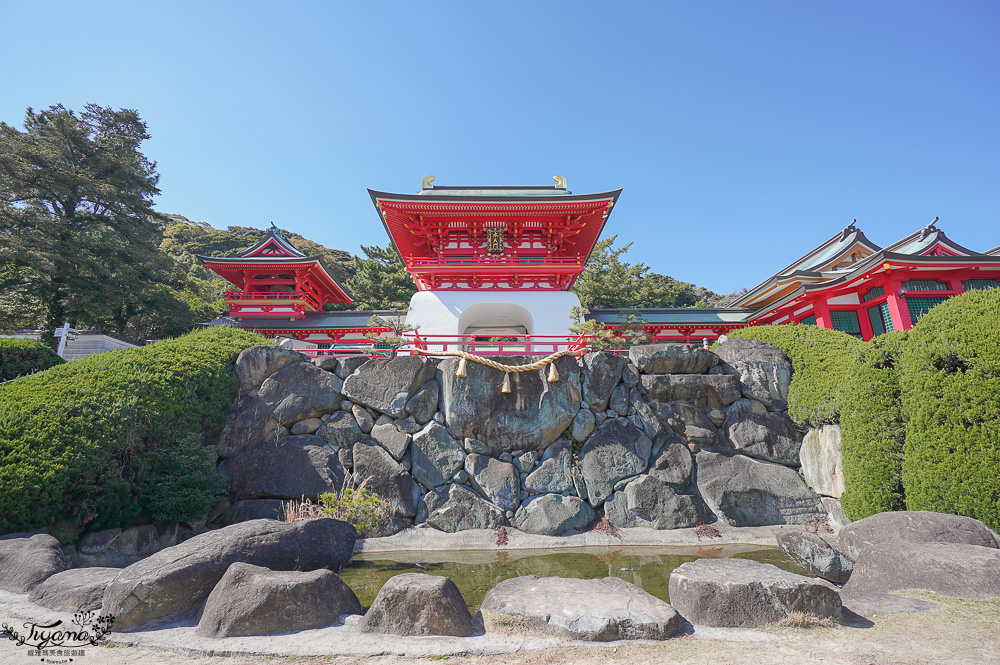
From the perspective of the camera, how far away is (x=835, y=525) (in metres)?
→ 8.32

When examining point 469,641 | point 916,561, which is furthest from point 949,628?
point 469,641

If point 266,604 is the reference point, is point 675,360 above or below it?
above

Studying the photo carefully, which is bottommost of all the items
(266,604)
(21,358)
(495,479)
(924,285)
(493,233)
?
(266,604)

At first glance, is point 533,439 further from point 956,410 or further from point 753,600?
point 956,410

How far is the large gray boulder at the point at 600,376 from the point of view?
9.98m

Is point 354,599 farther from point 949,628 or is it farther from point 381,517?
point 949,628

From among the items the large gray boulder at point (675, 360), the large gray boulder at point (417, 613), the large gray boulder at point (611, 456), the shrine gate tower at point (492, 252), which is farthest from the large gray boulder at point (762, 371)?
the large gray boulder at point (417, 613)

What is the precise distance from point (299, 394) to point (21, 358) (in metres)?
6.66

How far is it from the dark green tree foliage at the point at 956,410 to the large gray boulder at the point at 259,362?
1210cm

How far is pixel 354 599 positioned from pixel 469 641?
1.49m

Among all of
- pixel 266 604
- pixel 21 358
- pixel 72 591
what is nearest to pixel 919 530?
pixel 266 604

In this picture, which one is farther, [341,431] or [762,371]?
[762,371]

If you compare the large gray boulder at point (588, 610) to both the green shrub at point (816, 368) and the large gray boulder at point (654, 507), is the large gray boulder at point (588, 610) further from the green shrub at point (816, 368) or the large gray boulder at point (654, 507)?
the green shrub at point (816, 368)

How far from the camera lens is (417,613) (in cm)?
377
